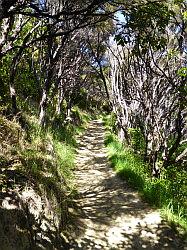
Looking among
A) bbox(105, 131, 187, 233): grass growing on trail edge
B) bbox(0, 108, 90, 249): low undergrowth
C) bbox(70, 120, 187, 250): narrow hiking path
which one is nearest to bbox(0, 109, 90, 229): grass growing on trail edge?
bbox(0, 108, 90, 249): low undergrowth

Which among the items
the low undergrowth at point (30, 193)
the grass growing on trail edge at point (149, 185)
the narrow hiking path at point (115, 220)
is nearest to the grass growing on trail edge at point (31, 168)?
the low undergrowth at point (30, 193)

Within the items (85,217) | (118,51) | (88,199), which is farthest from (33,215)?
(118,51)

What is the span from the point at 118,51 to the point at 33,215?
808 cm

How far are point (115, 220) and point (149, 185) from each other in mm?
1507

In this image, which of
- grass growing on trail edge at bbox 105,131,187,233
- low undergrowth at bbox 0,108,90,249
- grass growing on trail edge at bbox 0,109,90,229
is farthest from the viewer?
grass growing on trail edge at bbox 105,131,187,233

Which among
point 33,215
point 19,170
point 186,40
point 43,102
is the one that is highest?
point 186,40

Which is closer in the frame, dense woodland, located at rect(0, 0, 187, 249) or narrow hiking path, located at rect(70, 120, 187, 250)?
dense woodland, located at rect(0, 0, 187, 249)

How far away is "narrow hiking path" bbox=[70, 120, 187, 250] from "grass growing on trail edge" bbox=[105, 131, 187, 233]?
0.18 m

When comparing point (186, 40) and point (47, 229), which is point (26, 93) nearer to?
point (186, 40)

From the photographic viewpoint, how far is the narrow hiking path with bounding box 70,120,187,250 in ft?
21.5

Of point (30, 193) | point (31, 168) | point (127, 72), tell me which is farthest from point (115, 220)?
point (127, 72)

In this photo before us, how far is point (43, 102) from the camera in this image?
11625mm

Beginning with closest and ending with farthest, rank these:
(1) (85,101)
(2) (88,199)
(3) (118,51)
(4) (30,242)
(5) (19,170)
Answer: (4) (30,242), (5) (19,170), (2) (88,199), (3) (118,51), (1) (85,101)

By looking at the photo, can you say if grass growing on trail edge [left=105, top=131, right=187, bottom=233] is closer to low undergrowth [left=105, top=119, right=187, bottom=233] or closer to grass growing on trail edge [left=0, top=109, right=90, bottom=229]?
low undergrowth [left=105, top=119, right=187, bottom=233]
